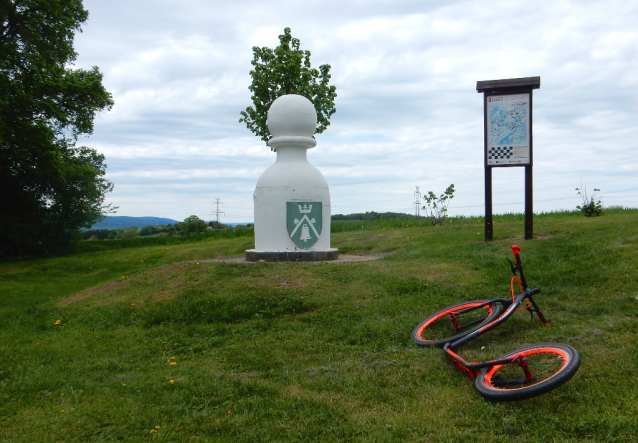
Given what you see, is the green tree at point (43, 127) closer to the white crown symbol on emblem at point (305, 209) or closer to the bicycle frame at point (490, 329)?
the white crown symbol on emblem at point (305, 209)

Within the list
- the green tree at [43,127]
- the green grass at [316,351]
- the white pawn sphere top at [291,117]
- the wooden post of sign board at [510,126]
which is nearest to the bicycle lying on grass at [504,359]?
the green grass at [316,351]

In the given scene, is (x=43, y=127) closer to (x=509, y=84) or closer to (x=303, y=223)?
(x=303, y=223)

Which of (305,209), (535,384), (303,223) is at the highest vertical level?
(305,209)

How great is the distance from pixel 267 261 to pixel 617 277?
6.47 meters

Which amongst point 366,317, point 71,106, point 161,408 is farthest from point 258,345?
point 71,106

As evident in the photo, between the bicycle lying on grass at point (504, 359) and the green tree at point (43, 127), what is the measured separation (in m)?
14.0

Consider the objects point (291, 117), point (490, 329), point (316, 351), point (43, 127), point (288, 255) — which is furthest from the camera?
point (43, 127)

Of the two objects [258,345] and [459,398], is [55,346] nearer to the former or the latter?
[258,345]

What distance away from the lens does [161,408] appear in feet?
15.3

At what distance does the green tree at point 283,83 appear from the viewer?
21.4m

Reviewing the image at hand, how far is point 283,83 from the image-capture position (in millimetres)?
21672

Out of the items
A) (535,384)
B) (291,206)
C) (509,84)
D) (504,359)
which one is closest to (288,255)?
(291,206)

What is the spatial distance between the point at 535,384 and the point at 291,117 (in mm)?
9026

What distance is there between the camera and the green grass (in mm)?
4188
